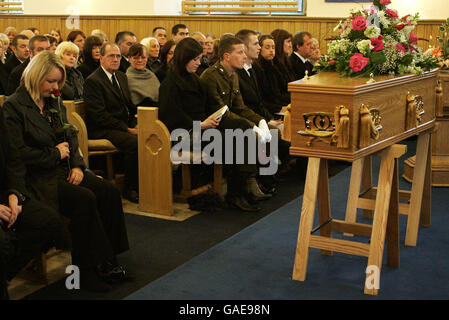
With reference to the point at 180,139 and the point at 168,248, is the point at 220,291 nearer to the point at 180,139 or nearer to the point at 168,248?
the point at 168,248

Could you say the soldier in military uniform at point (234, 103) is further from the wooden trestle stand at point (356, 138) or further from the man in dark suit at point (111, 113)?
the wooden trestle stand at point (356, 138)

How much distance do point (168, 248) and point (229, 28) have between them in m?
7.92

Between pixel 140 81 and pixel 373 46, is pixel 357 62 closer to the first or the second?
pixel 373 46

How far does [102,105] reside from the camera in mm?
5188

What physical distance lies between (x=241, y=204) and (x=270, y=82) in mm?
1917

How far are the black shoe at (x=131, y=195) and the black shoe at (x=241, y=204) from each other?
0.75 metres

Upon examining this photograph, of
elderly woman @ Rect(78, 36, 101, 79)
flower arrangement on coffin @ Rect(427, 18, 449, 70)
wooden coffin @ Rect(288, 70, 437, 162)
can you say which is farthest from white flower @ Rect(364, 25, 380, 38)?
elderly woman @ Rect(78, 36, 101, 79)

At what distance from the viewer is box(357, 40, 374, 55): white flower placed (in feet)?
11.4

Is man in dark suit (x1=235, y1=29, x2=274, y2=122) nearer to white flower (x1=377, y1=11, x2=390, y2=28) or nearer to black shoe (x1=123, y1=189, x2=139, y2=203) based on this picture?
black shoe (x1=123, y1=189, x2=139, y2=203)

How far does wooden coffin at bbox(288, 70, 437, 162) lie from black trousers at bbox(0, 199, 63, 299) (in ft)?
4.24

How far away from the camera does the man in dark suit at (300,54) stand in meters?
7.05

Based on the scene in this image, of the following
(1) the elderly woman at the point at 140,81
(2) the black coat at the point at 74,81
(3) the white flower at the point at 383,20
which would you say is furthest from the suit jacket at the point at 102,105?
(3) the white flower at the point at 383,20

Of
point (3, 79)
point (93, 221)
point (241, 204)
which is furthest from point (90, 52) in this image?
point (93, 221)

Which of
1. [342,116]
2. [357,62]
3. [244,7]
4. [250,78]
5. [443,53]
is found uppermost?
[244,7]
